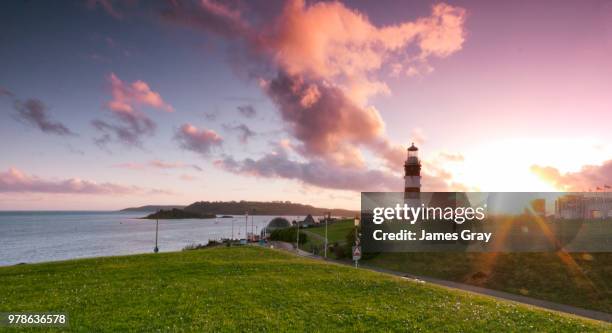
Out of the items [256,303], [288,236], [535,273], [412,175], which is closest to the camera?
[256,303]

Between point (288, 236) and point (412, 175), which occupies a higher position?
point (412, 175)

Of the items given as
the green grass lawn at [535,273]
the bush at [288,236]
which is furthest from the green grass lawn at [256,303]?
the bush at [288,236]

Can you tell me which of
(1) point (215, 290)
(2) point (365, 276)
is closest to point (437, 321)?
(2) point (365, 276)

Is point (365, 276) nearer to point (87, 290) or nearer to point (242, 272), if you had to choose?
point (242, 272)

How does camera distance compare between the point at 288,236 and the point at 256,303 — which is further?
the point at 288,236

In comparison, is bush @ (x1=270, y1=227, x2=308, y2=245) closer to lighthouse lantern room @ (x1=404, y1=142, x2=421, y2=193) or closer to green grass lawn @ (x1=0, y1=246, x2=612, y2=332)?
lighthouse lantern room @ (x1=404, y1=142, x2=421, y2=193)

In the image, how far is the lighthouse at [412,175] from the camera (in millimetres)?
60469

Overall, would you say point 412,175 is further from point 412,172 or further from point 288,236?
point 288,236

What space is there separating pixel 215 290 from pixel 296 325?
249 inches

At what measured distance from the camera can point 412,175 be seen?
62.2 meters

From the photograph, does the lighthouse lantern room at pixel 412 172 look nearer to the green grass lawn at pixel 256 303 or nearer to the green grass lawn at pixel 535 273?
the green grass lawn at pixel 535 273

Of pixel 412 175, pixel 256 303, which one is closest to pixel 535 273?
pixel 412 175

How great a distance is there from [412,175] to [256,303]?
51900mm

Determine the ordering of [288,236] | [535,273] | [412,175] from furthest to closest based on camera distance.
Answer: [288,236]
[412,175]
[535,273]
